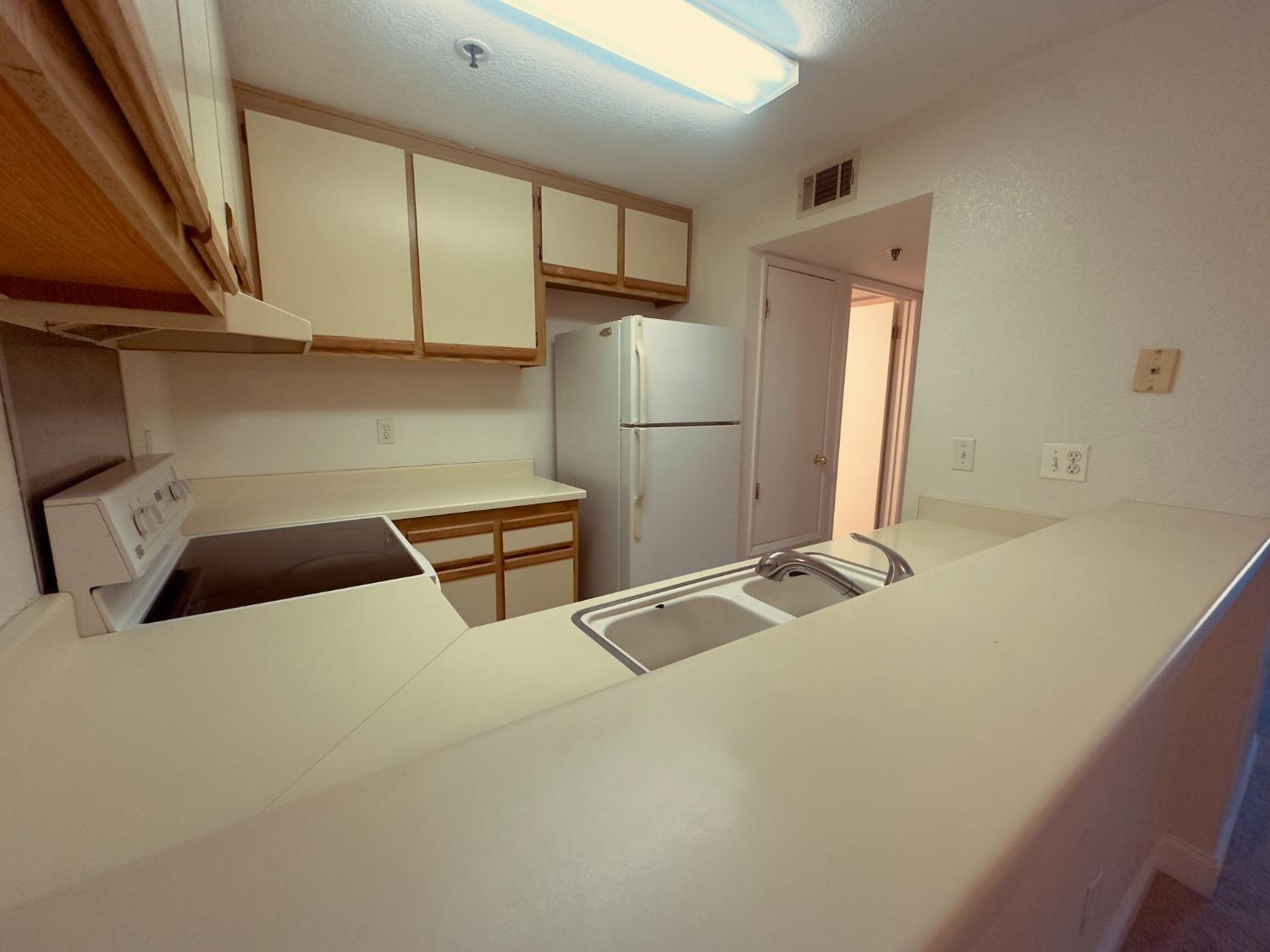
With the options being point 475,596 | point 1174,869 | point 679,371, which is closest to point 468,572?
point 475,596

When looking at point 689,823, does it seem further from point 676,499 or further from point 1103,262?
point 676,499

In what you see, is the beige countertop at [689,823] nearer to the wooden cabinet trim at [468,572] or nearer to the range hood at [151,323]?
the range hood at [151,323]

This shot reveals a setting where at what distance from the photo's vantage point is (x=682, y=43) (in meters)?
1.45

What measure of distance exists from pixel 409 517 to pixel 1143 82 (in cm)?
261

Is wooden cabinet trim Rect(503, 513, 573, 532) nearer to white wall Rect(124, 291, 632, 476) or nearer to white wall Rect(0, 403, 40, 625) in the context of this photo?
white wall Rect(124, 291, 632, 476)

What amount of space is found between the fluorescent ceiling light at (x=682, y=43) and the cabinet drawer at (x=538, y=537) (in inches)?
68.2

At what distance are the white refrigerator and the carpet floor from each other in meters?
1.75

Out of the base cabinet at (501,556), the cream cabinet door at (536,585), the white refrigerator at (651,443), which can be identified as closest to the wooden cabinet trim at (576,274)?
the white refrigerator at (651,443)

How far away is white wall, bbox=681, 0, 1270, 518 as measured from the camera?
118 centimetres

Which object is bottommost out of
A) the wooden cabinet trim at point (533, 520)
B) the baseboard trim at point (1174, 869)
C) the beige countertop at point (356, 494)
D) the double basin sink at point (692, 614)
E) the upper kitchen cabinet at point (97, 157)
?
Answer: the baseboard trim at point (1174, 869)

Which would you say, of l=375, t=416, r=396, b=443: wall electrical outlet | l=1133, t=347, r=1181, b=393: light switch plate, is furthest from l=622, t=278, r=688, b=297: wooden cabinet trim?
l=1133, t=347, r=1181, b=393: light switch plate

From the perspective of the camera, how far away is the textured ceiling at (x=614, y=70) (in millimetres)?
1348

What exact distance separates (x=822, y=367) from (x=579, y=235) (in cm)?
162

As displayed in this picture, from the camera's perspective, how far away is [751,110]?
5.72 feet
